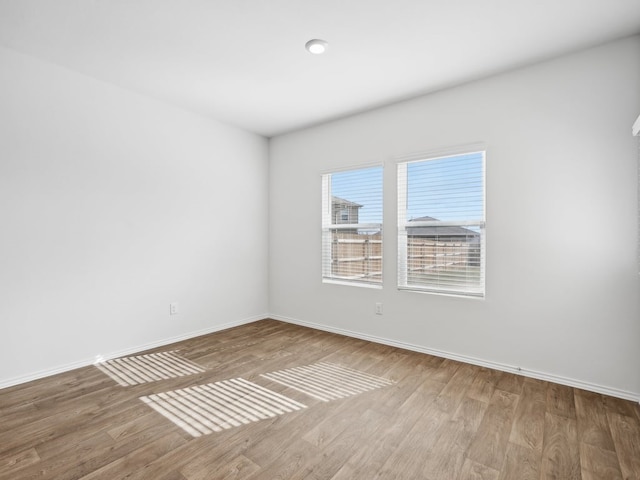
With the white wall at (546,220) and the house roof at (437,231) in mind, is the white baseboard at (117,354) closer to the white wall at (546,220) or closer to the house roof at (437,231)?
the white wall at (546,220)

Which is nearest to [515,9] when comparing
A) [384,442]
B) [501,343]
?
[501,343]

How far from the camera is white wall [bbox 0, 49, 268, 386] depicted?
260 centimetres

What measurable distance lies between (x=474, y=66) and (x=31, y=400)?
4292mm

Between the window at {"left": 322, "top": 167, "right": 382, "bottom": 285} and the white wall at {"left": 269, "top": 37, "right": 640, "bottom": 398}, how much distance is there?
0.18 metres

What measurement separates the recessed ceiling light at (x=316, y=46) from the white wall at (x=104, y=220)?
6.14 ft

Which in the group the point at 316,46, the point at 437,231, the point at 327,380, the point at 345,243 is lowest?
the point at 327,380

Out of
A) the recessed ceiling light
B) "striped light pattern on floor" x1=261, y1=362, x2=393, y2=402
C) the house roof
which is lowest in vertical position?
"striped light pattern on floor" x1=261, y1=362, x2=393, y2=402

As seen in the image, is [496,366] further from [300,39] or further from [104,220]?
[104,220]

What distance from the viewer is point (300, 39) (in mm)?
2416

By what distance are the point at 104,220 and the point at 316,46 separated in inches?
96.6

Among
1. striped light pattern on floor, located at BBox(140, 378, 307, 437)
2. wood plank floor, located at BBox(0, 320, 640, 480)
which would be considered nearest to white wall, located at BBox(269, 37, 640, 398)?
wood plank floor, located at BBox(0, 320, 640, 480)

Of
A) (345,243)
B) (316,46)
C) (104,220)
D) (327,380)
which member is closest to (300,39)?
(316,46)

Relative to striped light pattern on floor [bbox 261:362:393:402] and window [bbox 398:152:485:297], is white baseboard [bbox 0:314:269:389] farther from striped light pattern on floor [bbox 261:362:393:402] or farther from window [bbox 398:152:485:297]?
window [bbox 398:152:485:297]

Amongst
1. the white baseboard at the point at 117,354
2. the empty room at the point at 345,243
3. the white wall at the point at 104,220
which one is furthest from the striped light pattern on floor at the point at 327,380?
the white wall at the point at 104,220
